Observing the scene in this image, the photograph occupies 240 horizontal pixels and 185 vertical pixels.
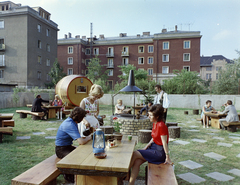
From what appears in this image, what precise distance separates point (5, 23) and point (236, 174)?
112 feet

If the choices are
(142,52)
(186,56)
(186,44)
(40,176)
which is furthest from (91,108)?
(142,52)

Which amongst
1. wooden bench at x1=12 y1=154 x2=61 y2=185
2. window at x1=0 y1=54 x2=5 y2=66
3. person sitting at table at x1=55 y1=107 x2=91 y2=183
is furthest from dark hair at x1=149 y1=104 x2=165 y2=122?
window at x1=0 y1=54 x2=5 y2=66

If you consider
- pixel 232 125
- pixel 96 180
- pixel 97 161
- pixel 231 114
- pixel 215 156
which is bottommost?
pixel 215 156

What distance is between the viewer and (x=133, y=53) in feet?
130

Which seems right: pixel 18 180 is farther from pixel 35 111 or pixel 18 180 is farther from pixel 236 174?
pixel 35 111

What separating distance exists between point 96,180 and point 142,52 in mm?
38279

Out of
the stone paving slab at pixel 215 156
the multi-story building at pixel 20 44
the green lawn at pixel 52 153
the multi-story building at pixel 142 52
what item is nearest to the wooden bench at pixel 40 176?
the green lawn at pixel 52 153

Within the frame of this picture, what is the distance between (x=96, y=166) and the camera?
2.22 meters

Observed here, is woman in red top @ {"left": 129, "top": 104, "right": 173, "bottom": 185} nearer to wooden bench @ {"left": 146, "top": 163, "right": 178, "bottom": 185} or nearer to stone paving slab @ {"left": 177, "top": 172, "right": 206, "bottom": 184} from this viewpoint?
wooden bench @ {"left": 146, "top": 163, "right": 178, "bottom": 185}

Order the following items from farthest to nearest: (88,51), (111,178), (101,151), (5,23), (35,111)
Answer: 1. (88,51)
2. (5,23)
3. (35,111)
4. (101,151)
5. (111,178)

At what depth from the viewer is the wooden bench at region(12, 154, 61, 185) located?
243 cm

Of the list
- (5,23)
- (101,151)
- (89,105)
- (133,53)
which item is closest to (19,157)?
(89,105)

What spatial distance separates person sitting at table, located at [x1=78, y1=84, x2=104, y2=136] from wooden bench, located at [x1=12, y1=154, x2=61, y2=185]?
4.43 feet

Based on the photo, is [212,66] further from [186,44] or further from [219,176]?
[219,176]
